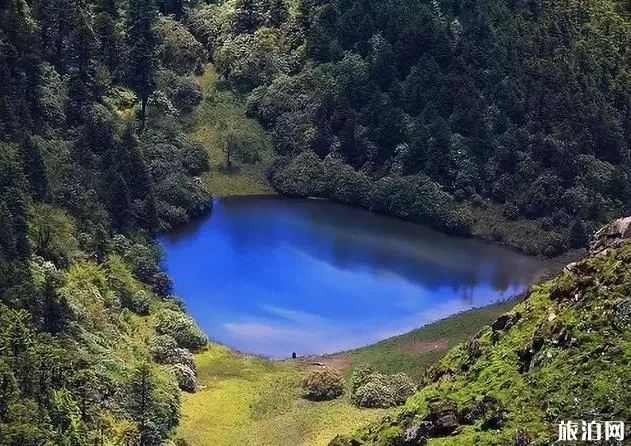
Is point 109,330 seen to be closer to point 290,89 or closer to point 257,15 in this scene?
point 290,89

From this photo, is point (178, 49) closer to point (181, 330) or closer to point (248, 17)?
point (248, 17)

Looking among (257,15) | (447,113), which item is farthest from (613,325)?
(257,15)

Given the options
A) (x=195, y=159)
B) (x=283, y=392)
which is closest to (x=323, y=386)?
(x=283, y=392)

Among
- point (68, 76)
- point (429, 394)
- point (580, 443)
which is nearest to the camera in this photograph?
point (580, 443)

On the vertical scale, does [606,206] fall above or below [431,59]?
below

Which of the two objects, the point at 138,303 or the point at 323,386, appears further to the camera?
the point at 138,303

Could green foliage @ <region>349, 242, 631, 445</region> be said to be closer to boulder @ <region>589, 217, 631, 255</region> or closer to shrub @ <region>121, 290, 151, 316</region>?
boulder @ <region>589, 217, 631, 255</region>

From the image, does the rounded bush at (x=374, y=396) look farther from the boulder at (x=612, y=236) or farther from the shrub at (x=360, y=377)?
the boulder at (x=612, y=236)
